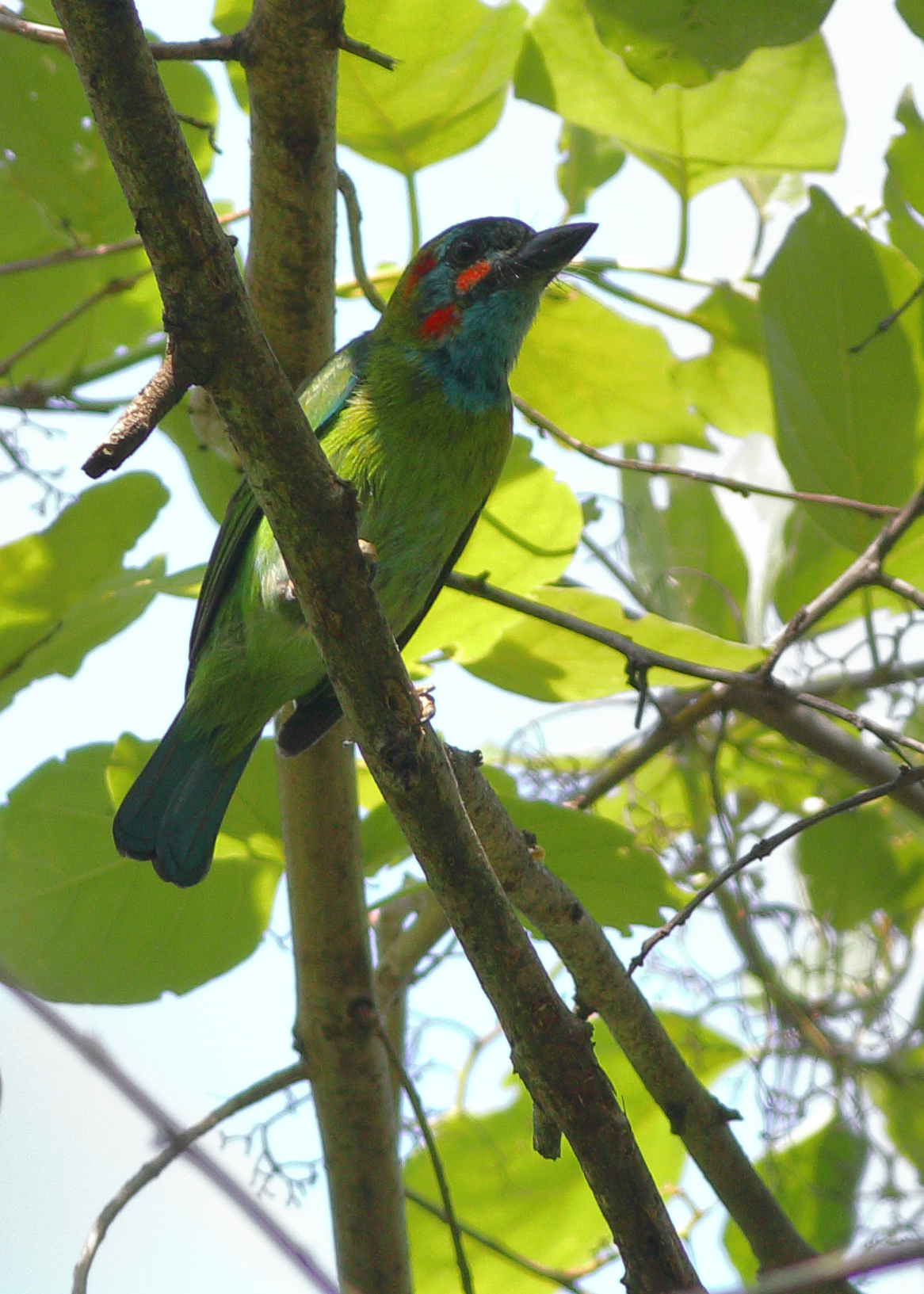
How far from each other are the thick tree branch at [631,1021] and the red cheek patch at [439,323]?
1082 millimetres

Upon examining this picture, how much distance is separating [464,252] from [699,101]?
0.61m

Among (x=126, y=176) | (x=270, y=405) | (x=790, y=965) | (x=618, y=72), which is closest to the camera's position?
(x=126, y=176)

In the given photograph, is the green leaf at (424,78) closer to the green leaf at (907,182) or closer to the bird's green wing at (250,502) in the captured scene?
the bird's green wing at (250,502)

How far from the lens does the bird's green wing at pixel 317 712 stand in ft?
7.10

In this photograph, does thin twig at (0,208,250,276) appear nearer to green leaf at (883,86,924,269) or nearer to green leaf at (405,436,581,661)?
green leaf at (405,436,581,661)

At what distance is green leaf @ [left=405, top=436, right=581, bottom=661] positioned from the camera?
228cm

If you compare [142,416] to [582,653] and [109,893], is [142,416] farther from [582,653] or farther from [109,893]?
[109,893]

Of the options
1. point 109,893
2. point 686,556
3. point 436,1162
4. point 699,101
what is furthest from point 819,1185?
point 699,101

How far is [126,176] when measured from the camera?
118 cm

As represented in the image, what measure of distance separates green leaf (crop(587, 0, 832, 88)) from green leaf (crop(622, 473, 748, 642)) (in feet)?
3.02

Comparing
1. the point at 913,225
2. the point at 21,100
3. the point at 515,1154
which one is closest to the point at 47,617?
the point at 21,100

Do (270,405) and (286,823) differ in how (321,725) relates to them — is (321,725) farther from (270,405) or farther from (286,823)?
(270,405)

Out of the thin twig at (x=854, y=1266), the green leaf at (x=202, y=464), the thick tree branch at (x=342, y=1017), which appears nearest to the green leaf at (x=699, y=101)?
the green leaf at (x=202, y=464)

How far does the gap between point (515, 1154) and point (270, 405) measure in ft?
5.57
